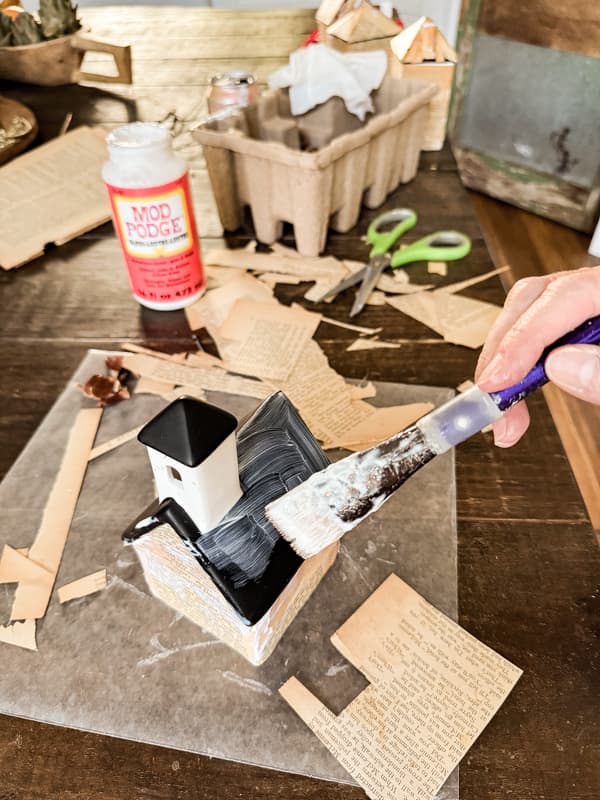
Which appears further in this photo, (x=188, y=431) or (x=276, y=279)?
(x=276, y=279)

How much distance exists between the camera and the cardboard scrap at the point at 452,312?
0.66m

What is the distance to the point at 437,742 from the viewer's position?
1.18 ft

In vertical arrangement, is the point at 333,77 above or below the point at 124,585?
above

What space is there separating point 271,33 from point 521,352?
1378 mm

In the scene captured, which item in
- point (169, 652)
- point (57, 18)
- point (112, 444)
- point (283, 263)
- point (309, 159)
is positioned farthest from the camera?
point (57, 18)

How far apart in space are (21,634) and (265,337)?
0.36m

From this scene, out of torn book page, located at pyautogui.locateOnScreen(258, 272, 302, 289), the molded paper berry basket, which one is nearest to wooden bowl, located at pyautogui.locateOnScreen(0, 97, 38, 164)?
the molded paper berry basket

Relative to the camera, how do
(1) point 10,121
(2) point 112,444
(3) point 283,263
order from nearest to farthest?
(2) point 112,444, (3) point 283,263, (1) point 10,121

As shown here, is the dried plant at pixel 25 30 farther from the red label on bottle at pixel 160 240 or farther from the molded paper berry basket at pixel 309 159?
the red label on bottle at pixel 160 240

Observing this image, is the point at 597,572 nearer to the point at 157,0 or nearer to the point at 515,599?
the point at 515,599

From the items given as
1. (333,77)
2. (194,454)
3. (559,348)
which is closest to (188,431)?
(194,454)

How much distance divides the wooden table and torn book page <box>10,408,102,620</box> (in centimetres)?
5

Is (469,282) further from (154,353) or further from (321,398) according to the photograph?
(154,353)

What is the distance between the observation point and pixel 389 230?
2.68ft
